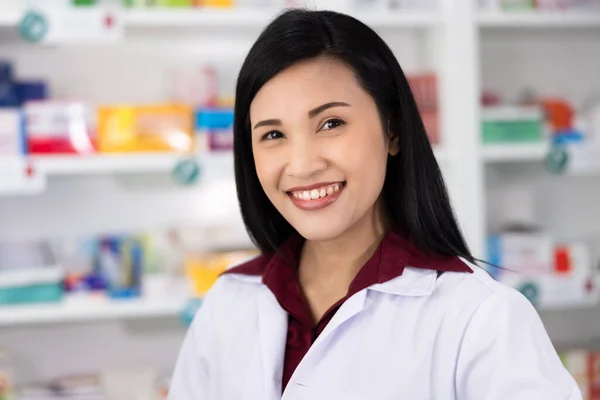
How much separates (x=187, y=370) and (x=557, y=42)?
2.13m

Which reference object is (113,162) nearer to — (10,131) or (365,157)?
(10,131)

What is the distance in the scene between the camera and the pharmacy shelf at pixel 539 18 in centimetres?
258

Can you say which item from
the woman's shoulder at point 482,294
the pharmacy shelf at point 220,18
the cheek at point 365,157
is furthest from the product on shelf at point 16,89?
the woman's shoulder at point 482,294

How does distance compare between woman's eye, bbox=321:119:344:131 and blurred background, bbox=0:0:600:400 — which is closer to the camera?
woman's eye, bbox=321:119:344:131

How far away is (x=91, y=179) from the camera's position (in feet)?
9.16

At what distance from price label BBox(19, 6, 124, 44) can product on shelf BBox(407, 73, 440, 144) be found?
0.95 metres

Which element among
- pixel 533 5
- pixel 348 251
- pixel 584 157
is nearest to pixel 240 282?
pixel 348 251

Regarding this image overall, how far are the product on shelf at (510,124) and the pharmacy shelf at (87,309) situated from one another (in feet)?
3.77

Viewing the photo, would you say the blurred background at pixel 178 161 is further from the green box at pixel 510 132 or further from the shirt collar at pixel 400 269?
the shirt collar at pixel 400 269

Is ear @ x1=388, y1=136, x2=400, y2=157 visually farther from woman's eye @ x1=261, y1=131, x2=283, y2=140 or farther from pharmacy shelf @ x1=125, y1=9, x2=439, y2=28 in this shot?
pharmacy shelf @ x1=125, y1=9, x2=439, y2=28

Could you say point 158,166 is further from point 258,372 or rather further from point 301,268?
point 258,372

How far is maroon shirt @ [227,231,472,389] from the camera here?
1321 millimetres

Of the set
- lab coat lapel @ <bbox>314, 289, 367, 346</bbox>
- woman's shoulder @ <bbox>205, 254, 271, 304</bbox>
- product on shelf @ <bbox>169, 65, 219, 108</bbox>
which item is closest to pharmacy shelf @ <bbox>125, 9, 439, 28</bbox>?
product on shelf @ <bbox>169, 65, 219, 108</bbox>

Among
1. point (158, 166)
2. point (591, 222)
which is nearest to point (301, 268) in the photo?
point (158, 166)
